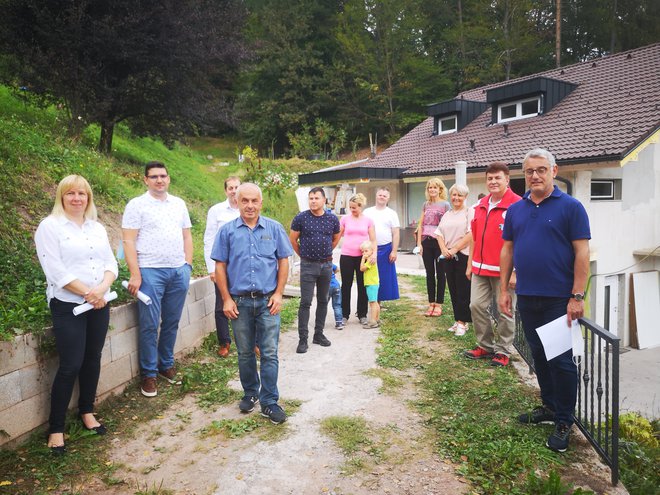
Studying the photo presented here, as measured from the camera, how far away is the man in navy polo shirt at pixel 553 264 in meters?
3.13

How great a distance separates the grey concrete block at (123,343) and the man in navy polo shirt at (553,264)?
314 cm

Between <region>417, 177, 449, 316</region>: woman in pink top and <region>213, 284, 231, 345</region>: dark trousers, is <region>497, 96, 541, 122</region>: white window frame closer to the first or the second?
<region>417, 177, 449, 316</region>: woman in pink top

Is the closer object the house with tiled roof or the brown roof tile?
the brown roof tile

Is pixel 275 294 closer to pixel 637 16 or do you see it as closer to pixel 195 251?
pixel 195 251

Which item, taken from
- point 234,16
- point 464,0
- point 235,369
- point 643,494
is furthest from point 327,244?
point 464,0

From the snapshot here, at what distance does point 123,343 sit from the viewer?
4.11 meters

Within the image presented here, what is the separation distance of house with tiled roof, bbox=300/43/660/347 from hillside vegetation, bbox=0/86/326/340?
600cm

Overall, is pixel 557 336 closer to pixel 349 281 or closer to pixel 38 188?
pixel 349 281

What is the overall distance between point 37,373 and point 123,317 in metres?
0.89

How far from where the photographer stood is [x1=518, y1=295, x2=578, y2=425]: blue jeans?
3.21m

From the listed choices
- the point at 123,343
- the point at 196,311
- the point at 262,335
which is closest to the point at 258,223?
the point at 262,335

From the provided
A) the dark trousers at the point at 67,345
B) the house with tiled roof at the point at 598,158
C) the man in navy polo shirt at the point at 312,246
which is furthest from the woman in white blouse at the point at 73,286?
the house with tiled roof at the point at 598,158

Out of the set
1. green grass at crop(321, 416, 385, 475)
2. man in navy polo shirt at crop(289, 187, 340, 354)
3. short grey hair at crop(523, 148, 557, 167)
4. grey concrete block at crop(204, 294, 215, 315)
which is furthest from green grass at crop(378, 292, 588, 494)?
grey concrete block at crop(204, 294, 215, 315)

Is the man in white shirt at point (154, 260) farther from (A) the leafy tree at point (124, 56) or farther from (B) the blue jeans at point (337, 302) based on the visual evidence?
(A) the leafy tree at point (124, 56)
